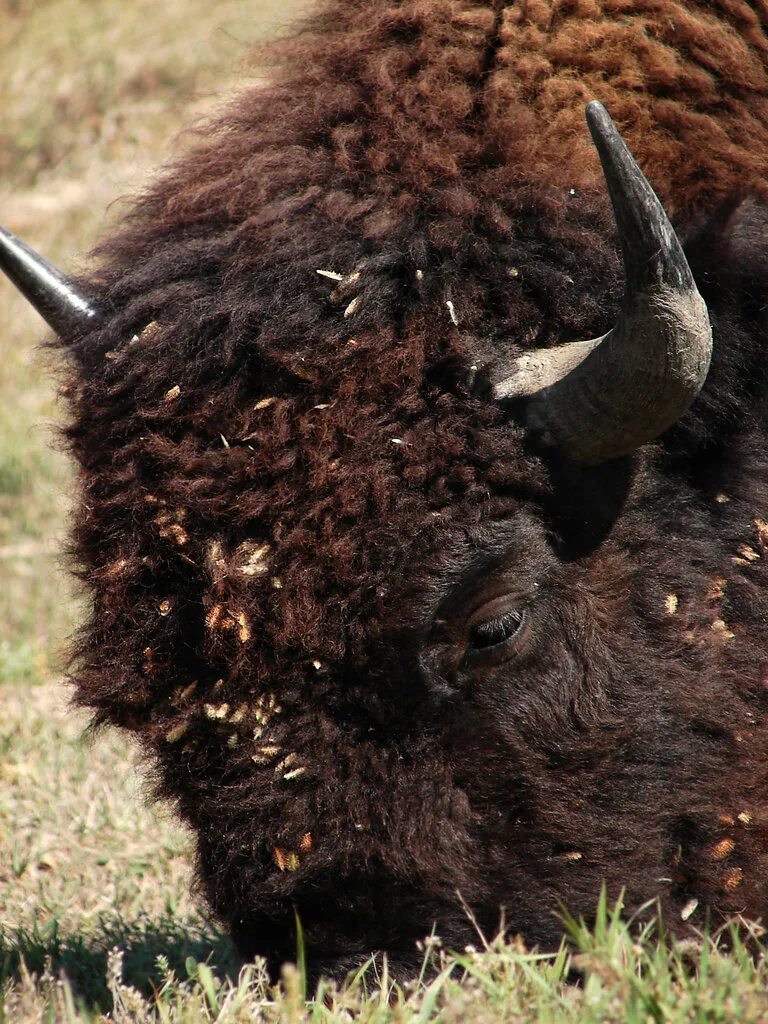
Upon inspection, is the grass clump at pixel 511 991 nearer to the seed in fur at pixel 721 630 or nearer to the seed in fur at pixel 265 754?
the seed in fur at pixel 265 754

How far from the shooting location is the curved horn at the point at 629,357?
2699 mm

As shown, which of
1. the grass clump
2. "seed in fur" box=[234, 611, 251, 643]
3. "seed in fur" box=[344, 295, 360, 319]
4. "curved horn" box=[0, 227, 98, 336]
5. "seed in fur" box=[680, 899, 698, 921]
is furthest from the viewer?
"curved horn" box=[0, 227, 98, 336]

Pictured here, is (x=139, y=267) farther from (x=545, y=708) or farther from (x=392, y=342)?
(x=545, y=708)

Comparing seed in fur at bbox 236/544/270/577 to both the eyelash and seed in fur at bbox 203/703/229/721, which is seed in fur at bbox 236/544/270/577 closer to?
seed in fur at bbox 203/703/229/721

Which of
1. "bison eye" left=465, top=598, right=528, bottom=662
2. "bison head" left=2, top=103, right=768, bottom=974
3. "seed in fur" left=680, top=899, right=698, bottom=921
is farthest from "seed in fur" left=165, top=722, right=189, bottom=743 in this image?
"seed in fur" left=680, top=899, right=698, bottom=921

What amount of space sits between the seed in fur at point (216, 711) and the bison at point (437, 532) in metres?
0.01

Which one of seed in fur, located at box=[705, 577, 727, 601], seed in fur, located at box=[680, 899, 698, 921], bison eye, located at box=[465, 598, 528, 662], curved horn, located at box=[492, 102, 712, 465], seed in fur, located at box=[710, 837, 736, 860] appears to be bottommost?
seed in fur, located at box=[680, 899, 698, 921]

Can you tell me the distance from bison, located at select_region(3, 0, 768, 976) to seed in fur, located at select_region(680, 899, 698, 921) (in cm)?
1

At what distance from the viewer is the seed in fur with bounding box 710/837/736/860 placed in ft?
10.6

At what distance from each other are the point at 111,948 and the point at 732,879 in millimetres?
2094

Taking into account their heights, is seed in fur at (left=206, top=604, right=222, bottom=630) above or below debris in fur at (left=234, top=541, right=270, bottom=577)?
below

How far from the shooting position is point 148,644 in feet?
10.2

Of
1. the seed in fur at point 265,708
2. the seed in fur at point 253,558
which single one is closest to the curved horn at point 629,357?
the seed in fur at point 253,558

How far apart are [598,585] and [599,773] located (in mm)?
489
